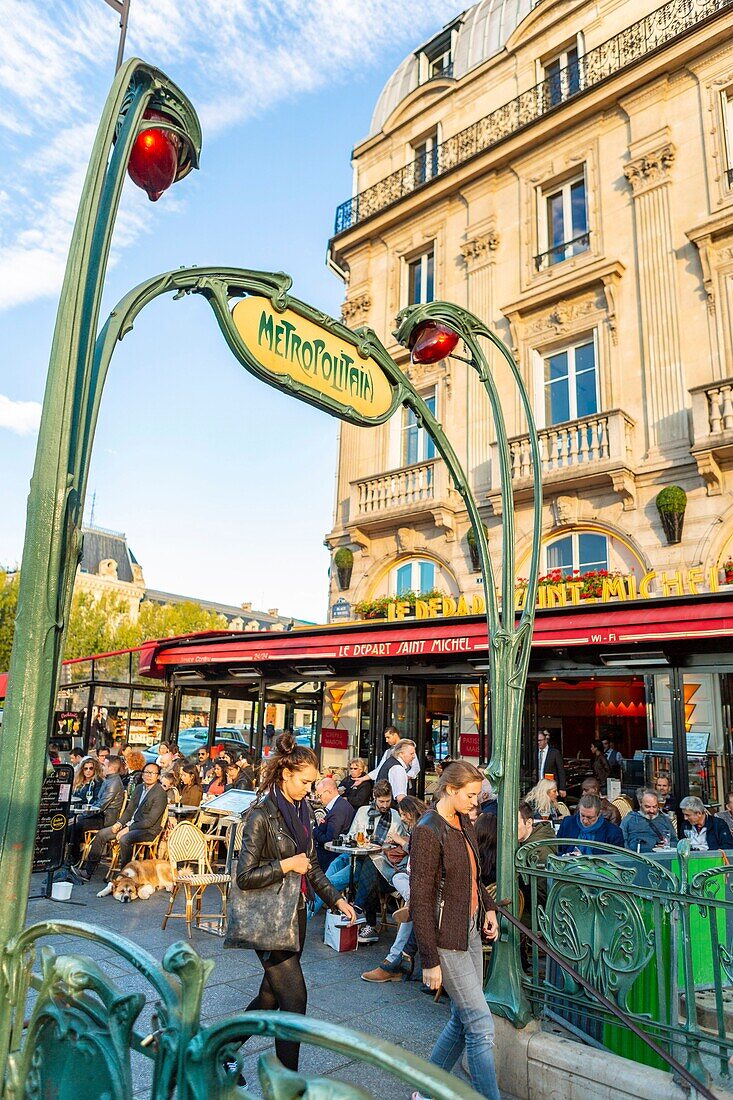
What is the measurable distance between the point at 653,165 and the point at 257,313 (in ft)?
42.7

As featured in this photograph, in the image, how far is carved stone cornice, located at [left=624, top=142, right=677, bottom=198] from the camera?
44.3ft

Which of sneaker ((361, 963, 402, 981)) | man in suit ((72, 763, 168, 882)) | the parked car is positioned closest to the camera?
sneaker ((361, 963, 402, 981))

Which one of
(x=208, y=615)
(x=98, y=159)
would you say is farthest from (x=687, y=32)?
(x=208, y=615)

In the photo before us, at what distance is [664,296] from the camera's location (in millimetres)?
13016

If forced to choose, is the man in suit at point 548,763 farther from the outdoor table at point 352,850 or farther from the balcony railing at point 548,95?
the balcony railing at point 548,95

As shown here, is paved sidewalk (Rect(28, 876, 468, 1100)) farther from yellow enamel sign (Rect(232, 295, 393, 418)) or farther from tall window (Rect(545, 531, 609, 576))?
tall window (Rect(545, 531, 609, 576))

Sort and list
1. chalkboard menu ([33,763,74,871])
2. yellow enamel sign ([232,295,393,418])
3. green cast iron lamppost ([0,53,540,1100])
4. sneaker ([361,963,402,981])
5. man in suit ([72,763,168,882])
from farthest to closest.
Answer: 1. man in suit ([72,763,168,882])
2. chalkboard menu ([33,763,74,871])
3. sneaker ([361,963,402,981])
4. yellow enamel sign ([232,295,393,418])
5. green cast iron lamppost ([0,53,540,1100])

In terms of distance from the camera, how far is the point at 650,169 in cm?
1369

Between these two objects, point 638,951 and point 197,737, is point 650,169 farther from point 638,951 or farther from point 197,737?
point 197,737

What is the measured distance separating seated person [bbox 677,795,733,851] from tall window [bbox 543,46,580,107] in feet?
47.8

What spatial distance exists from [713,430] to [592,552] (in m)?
2.80

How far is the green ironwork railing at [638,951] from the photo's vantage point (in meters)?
3.48

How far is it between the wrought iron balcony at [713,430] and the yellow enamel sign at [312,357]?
861cm

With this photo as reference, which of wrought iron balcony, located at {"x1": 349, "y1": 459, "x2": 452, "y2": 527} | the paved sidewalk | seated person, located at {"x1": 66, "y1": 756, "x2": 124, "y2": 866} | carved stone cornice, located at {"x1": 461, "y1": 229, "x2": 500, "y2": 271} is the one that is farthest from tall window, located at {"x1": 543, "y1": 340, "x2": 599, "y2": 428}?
the paved sidewalk
